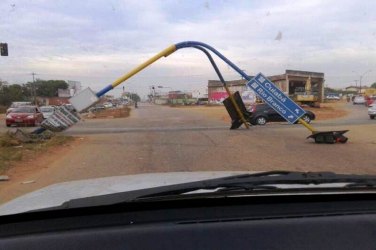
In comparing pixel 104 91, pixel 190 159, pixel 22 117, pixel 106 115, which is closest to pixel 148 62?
pixel 104 91

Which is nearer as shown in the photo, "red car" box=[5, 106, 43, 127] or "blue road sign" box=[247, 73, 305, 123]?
"blue road sign" box=[247, 73, 305, 123]

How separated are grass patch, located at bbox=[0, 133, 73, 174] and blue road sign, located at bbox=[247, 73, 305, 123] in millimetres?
8272

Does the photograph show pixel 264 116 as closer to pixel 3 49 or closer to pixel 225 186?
pixel 3 49

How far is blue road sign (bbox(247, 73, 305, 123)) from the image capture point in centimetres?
2117

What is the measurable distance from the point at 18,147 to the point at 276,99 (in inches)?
385

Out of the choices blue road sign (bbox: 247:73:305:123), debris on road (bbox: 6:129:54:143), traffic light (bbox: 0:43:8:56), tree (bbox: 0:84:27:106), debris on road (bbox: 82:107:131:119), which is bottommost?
debris on road (bbox: 82:107:131:119)

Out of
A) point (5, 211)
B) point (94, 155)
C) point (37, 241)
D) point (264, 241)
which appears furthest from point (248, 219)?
point (94, 155)

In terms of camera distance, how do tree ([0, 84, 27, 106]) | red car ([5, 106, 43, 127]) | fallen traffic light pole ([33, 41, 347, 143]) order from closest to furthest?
fallen traffic light pole ([33, 41, 347, 143]) < red car ([5, 106, 43, 127]) < tree ([0, 84, 27, 106])

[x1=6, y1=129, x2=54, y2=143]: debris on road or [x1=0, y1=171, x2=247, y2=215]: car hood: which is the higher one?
[x1=0, y1=171, x2=247, y2=215]: car hood

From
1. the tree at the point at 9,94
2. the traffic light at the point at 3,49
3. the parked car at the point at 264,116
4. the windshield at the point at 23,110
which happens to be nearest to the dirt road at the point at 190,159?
the traffic light at the point at 3,49

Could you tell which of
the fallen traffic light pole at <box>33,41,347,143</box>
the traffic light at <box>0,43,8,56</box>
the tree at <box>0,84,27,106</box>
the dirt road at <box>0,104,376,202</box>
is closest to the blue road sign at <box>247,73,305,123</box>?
the fallen traffic light pole at <box>33,41,347,143</box>

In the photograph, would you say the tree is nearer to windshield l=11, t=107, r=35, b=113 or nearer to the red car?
windshield l=11, t=107, r=35, b=113

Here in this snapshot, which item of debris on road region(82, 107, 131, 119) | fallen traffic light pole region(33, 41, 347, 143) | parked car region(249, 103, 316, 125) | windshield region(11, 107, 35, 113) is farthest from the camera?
debris on road region(82, 107, 131, 119)

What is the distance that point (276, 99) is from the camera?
21.3 metres
